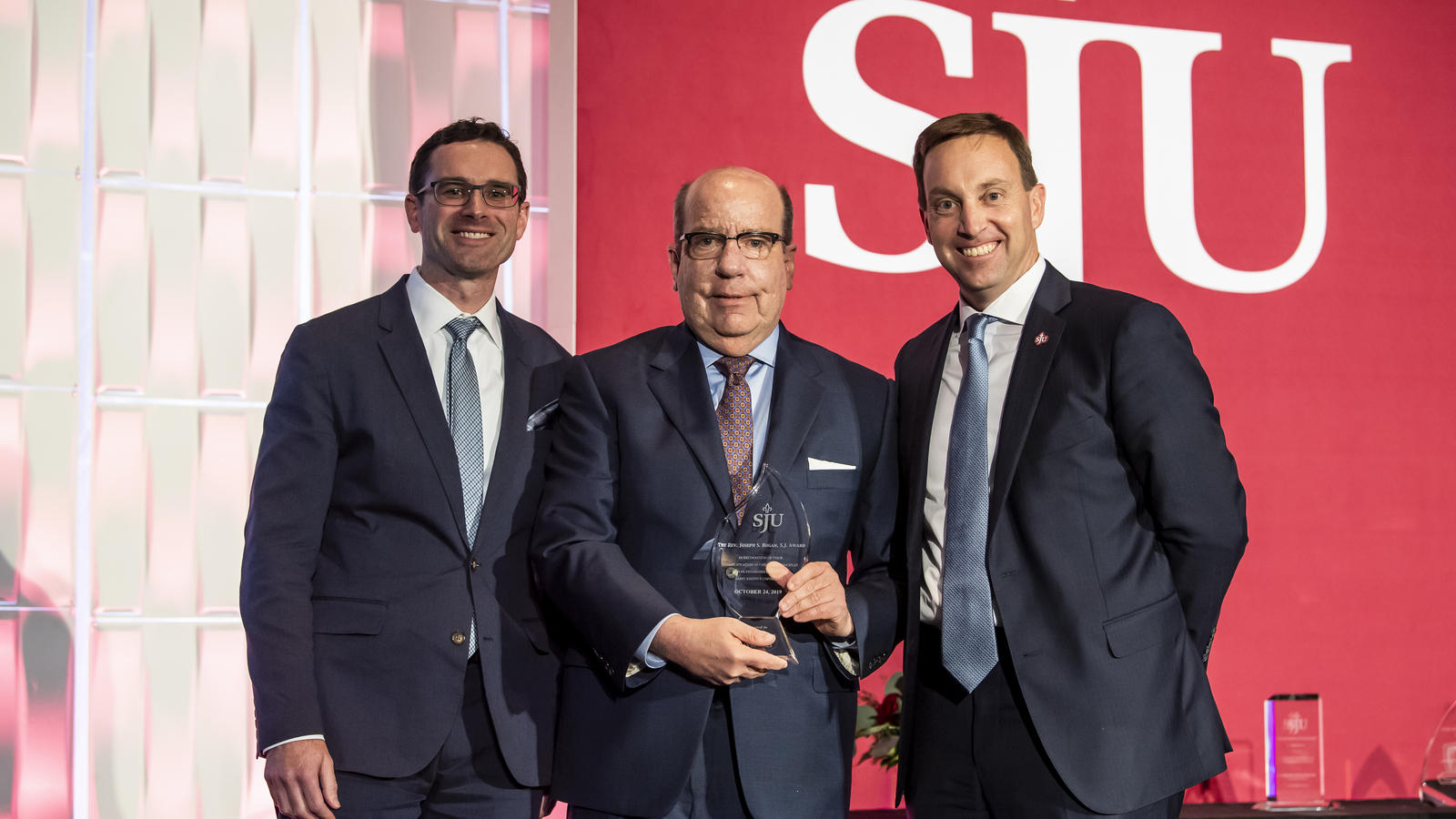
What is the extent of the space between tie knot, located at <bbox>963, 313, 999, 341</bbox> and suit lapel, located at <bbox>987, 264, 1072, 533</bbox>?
76 millimetres

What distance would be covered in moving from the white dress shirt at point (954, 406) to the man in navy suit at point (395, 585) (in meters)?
0.73

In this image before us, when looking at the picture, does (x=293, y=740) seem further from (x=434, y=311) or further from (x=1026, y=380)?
(x=1026, y=380)

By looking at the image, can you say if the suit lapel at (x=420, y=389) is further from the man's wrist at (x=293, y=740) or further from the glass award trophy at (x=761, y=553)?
the glass award trophy at (x=761, y=553)

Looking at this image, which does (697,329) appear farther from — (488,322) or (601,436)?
(488,322)

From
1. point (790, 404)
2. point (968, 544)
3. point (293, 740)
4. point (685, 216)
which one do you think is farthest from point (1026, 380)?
point (293, 740)

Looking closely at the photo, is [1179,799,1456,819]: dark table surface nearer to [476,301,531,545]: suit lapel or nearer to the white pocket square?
the white pocket square

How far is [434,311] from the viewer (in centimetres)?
241

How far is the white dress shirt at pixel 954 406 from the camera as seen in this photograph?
2195mm

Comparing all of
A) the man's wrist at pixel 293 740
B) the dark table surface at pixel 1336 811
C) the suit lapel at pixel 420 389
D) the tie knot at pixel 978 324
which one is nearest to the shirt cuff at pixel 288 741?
the man's wrist at pixel 293 740

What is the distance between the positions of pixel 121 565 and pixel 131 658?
285mm

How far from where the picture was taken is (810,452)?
204cm

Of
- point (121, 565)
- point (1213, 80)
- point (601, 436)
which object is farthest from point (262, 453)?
point (1213, 80)

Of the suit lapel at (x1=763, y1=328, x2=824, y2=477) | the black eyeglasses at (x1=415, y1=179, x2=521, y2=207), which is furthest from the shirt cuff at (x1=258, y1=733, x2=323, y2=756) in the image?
the black eyeglasses at (x1=415, y1=179, x2=521, y2=207)

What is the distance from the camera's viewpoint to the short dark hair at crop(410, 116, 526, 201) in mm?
2492
